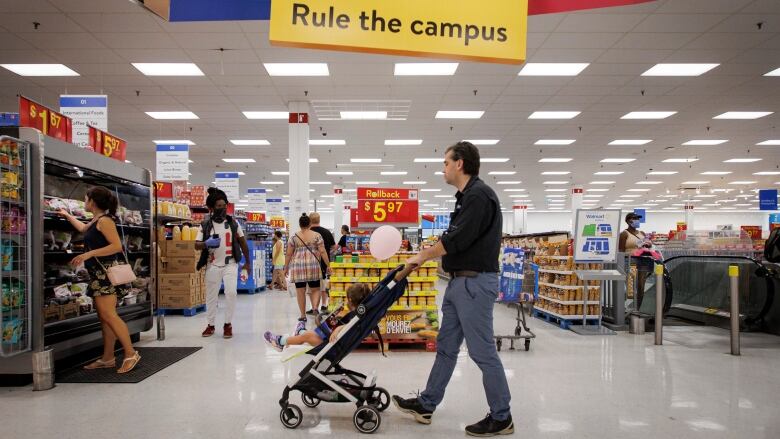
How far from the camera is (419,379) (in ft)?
13.4

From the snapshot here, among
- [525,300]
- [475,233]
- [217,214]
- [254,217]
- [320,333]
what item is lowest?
[525,300]

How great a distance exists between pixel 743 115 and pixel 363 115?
940 cm

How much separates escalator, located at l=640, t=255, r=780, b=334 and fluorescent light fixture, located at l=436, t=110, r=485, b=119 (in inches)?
217

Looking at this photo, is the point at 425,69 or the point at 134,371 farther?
the point at 425,69

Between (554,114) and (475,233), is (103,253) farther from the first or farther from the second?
(554,114)

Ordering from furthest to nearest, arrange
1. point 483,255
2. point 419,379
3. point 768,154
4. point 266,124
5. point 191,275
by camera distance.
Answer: point 768,154 < point 266,124 < point 191,275 < point 419,379 < point 483,255

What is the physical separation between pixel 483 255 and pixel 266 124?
35.3 feet

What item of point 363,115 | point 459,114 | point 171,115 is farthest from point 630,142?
point 171,115

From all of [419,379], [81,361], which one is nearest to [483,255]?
[419,379]

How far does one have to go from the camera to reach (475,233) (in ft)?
9.11

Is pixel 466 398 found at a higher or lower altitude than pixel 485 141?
lower

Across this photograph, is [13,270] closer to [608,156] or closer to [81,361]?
[81,361]

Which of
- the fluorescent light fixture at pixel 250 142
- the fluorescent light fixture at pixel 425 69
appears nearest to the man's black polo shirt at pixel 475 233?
the fluorescent light fixture at pixel 425 69

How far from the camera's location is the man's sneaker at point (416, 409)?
303 centimetres
